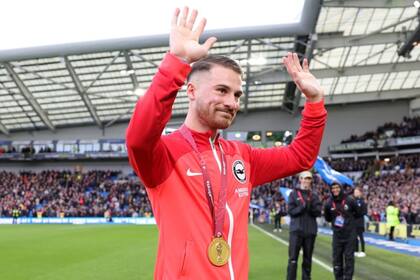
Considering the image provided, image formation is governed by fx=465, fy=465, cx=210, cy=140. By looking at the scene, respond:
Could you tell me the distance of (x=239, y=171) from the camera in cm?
247

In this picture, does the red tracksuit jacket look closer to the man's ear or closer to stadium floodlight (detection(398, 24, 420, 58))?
the man's ear

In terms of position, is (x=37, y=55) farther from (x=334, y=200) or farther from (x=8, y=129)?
(x=334, y=200)

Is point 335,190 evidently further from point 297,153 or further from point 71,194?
point 71,194

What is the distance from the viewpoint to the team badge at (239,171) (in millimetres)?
2432

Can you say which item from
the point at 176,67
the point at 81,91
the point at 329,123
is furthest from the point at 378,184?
the point at 176,67

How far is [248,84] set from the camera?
137ft

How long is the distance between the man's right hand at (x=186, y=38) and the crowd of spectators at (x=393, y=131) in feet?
159

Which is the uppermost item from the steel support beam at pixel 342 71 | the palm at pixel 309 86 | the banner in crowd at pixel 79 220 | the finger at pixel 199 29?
the steel support beam at pixel 342 71

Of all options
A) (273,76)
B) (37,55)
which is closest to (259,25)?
(273,76)

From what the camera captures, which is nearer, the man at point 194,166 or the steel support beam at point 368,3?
the man at point 194,166

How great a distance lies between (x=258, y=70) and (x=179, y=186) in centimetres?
3889

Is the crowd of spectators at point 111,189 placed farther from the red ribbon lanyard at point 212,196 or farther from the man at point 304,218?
the red ribbon lanyard at point 212,196

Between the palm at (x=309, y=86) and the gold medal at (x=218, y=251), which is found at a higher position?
the palm at (x=309, y=86)

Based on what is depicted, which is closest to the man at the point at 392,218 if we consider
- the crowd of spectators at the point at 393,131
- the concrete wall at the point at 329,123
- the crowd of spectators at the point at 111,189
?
the crowd of spectators at the point at 111,189
